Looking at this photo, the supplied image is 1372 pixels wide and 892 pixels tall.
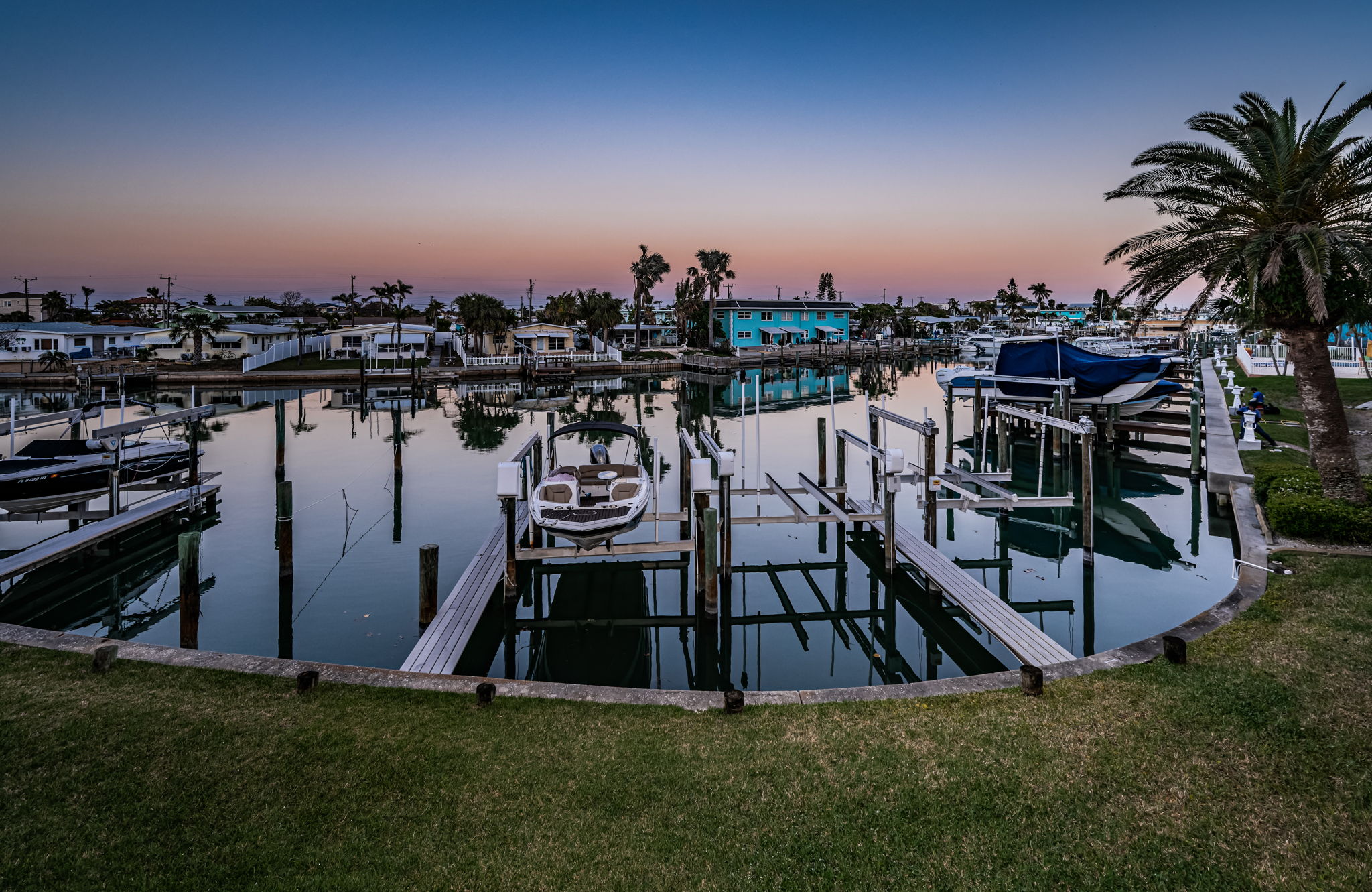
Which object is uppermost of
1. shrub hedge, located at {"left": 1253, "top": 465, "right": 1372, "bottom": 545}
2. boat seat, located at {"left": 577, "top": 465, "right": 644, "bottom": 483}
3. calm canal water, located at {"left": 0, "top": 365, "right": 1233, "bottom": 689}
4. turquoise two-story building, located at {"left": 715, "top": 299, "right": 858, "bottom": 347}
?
turquoise two-story building, located at {"left": 715, "top": 299, "right": 858, "bottom": 347}

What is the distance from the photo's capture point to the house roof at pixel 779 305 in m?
88.9

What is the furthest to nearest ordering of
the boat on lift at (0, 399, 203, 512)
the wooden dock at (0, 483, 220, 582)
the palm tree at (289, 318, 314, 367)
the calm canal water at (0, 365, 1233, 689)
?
the palm tree at (289, 318, 314, 367), the boat on lift at (0, 399, 203, 512), the wooden dock at (0, 483, 220, 582), the calm canal water at (0, 365, 1233, 689)

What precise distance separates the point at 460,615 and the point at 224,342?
258 ft

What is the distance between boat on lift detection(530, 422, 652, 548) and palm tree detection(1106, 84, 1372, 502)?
38.7 feet

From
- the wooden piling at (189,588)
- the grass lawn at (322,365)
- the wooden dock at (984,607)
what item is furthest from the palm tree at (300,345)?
the wooden dock at (984,607)

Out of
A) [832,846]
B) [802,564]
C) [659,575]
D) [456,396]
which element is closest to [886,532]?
[802,564]

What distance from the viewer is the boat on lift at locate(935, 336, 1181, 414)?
25.3 meters

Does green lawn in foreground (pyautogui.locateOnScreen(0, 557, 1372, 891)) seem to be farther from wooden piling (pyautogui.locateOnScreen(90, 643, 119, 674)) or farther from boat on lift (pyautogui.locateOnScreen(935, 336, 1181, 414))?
boat on lift (pyautogui.locateOnScreen(935, 336, 1181, 414))

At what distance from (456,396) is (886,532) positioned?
157ft

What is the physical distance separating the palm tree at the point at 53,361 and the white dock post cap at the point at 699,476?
73.3m

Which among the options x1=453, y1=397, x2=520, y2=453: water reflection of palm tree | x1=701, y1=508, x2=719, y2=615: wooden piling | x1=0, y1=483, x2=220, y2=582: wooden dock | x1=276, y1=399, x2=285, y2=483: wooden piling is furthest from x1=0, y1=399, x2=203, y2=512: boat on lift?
x1=453, y1=397, x2=520, y2=453: water reflection of palm tree

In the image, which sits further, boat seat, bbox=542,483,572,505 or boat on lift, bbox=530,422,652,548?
boat seat, bbox=542,483,572,505

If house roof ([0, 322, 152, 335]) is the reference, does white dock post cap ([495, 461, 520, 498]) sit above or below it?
below

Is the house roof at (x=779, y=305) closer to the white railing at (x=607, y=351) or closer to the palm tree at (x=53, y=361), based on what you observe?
the white railing at (x=607, y=351)
